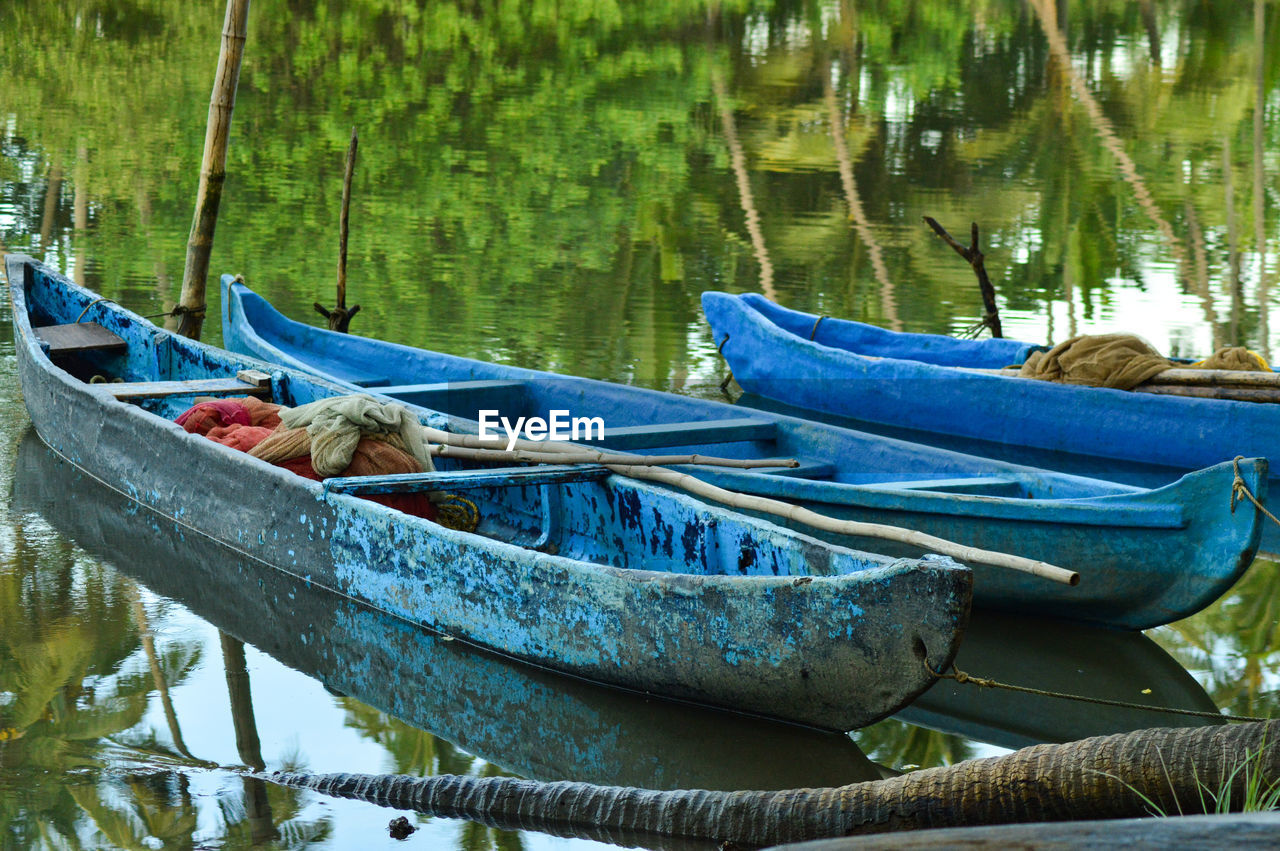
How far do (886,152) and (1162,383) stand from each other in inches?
572

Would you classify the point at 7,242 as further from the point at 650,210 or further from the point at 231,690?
the point at 231,690

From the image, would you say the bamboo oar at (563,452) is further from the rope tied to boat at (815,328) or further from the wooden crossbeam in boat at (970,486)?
the rope tied to boat at (815,328)

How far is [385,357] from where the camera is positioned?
28.6 ft

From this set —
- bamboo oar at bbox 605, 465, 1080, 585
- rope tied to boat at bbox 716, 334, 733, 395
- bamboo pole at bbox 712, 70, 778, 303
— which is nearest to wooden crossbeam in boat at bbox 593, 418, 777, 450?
bamboo oar at bbox 605, 465, 1080, 585

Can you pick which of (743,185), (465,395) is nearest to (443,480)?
(465,395)

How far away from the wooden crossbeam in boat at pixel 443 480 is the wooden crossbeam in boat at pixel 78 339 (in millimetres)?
3358

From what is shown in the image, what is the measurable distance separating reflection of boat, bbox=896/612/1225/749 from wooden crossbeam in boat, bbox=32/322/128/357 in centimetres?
506

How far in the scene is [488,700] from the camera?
4965 millimetres

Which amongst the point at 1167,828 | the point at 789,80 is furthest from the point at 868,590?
the point at 789,80

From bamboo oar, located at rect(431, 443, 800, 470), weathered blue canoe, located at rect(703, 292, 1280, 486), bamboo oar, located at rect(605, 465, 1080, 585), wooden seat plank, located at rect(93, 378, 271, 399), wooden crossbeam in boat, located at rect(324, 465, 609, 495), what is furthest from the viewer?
weathered blue canoe, located at rect(703, 292, 1280, 486)

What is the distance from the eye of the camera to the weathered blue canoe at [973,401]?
804 centimetres

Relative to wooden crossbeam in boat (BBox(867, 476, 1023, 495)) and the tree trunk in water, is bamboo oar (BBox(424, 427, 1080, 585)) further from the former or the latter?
the tree trunk in water

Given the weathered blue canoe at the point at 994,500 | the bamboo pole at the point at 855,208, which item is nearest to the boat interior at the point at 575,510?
the weathered blue canoe at the point at 994,500

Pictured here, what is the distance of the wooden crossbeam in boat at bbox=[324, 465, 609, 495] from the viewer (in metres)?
5.44
